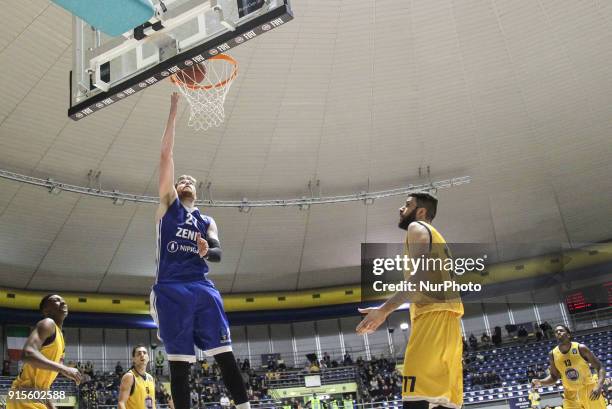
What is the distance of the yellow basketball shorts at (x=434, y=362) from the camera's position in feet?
14.8

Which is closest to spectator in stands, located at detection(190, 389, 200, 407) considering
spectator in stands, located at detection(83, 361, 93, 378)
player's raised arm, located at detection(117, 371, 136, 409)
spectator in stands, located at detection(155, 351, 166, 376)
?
spectator in stands, located at detection(155, 351, 166, 376)

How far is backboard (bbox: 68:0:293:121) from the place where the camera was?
892cm

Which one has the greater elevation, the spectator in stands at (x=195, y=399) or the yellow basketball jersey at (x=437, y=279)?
the spectator in stands at (x=195, y=399)

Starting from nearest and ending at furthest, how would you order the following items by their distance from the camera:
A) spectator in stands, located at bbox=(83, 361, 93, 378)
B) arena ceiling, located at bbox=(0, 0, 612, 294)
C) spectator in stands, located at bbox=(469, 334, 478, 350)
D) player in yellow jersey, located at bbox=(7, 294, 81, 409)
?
1. player in yellow jersey, located at bbox=(7, 294, 81, 409)
2. arena ceiling, located at bbox=(0, 0, 612, 294)
3. spectator in stands, located at bbox=(83, 361, 93, 378)
4. spectator in stands, located at bbox=(469, 334, 478, 350)

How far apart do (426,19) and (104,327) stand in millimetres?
21290

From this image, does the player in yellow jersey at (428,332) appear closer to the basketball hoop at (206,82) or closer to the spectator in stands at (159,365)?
the basketball hoop at (206,82)

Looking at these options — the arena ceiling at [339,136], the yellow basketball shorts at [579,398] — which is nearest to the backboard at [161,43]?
the yellow basketball shorts at [579,398]

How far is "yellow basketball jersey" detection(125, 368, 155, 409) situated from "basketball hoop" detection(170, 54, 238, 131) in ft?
14.1

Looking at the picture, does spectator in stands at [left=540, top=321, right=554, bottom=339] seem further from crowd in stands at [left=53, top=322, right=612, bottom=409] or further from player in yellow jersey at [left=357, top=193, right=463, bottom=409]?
player in yellow jersey at [left=357, top=193, right=463, bottom=409]

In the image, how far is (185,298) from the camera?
505cm

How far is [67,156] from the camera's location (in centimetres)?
2245

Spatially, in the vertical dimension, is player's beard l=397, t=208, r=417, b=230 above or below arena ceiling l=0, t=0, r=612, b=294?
below

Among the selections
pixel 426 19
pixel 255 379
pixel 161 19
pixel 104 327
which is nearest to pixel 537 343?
pixel 255 379

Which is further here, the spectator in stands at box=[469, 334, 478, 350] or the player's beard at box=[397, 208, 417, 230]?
the spectator in stands at box=[469, 334, 478, 350]
